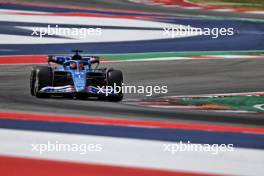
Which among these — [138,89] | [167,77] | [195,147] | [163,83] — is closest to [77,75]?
[138,89]

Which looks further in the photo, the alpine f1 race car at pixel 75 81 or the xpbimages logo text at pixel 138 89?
the xpbimages logo text at pixel 138 89

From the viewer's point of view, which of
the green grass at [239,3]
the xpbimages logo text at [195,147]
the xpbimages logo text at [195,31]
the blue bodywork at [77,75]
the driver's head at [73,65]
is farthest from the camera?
the green grass at [239,3]

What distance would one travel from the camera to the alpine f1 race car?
10938mm

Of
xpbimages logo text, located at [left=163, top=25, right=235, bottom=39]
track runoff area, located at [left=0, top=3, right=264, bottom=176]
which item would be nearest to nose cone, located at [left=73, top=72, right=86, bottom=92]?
track runoff area, located at [left=0, top=3, right=264, bottom=176]

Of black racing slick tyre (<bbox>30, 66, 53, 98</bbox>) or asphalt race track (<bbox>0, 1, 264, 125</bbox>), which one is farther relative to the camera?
black racing slick tyre (<bbox>30, 66, 53, 98</bbox>)

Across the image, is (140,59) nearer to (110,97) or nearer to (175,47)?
(175,47)

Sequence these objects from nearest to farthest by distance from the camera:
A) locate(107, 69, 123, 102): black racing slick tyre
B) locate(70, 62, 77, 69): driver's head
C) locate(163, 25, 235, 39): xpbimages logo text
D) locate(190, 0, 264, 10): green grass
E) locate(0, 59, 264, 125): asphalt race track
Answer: locate(0, 59, 264, 125): asphalt race track < locate(107, 69, 123, 102): black racing slick tyre < locate(70, 62, 77, 69): driver's head < locate(163, 25, 235, 39): xpbimages logo text < locate(190, 0, 264, 10): green grass

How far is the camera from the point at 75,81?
11.0m

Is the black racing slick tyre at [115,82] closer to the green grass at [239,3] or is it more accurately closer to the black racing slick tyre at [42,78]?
the black racing slick tyre at [42,78]

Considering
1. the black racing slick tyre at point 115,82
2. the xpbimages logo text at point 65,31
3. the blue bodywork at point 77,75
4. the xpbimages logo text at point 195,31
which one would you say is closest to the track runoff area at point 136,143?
the black racing slick tyre at point 115,82

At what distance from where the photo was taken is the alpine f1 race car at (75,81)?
431 inches

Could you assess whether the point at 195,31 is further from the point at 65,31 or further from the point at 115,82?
the point at 115,82

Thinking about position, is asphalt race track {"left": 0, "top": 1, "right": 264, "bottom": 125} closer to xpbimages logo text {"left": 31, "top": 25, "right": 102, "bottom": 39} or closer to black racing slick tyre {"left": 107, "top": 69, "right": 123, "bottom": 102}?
black racing slick tyre {"left": 107, "top": 69, "right": 123, "bottom": 102}

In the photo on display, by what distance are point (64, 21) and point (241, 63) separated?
21.0ft
